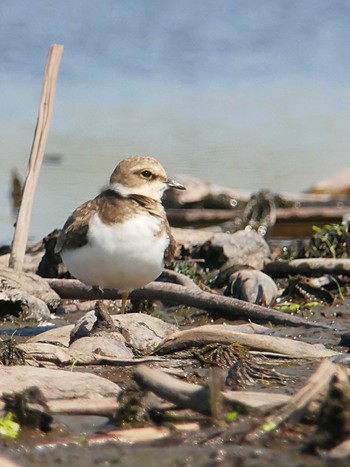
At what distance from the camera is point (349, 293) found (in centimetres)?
780

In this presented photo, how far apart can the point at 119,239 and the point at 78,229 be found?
1.00 ft

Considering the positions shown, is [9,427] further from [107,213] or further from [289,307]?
[289,307]

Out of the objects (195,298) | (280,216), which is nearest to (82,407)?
(195,298)

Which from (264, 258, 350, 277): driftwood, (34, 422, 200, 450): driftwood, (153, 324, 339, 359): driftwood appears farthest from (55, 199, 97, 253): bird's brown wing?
(34, 422, 200, 450): driftwood

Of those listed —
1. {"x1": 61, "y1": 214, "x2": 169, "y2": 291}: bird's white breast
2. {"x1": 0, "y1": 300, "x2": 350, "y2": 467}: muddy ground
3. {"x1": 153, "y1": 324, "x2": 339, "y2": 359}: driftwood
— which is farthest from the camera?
{"x1": 61, "y1": 214, "x2": 169, "y2": 291}: bird's white breast

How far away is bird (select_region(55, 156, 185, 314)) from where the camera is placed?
20.5ft

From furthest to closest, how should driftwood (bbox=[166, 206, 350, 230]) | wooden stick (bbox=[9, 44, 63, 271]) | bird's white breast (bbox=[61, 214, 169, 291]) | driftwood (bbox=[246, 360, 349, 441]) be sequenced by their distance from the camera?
driftwood (bbox=[166, 206, 350, 230]) → wooden stick (bbox=[9, 44, 63, 271]) → bird's white breast (bbox=[61, 214, 169, 291]) → driftwood (bbox=[246, 360, 349, 441])

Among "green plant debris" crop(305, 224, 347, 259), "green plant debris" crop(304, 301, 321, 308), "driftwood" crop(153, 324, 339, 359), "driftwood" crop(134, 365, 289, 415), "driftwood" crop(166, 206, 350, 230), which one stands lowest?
"driftwood" crop(134, 365, 289, 415)

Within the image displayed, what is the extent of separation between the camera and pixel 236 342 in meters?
5.44

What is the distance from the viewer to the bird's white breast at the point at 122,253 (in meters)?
6.22

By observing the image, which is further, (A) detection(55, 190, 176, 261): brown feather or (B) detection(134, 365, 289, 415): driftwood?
(A) detection(55, 190, 176, 261): brown feather

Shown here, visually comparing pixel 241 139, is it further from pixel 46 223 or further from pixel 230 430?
pixel 230 430

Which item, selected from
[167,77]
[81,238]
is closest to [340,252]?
[81,238]

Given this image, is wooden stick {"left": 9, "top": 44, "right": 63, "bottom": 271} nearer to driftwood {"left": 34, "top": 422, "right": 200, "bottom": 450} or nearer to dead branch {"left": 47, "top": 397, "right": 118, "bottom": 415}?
dead branch {"left": 47, "top": 397, "right": 118, "bottom": 415}
